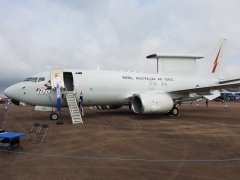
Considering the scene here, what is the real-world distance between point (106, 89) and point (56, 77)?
12.5ft

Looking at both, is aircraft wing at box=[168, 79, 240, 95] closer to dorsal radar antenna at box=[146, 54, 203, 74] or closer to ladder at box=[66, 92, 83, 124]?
ladder at box=[66, 92, 83, 124]

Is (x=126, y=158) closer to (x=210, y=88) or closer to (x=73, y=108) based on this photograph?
(x=73, y=108)

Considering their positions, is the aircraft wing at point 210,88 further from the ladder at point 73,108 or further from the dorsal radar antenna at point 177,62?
the dorsal radar antenna at point 177,62

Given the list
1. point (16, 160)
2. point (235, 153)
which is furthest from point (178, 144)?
point (16, 160)

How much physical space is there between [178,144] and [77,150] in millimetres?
3537

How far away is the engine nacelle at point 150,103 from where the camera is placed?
656 inches

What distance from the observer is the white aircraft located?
15703 millimetres

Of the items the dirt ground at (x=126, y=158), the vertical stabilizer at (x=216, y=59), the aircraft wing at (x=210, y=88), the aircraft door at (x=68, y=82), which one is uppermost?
the vertical stabilizer at (x=216, y=59)

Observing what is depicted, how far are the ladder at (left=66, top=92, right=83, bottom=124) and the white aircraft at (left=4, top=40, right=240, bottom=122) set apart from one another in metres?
0.16

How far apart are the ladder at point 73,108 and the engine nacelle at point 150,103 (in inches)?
175

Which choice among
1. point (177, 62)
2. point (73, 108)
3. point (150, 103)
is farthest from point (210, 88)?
point (177, 62)

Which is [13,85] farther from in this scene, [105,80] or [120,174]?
[120,174]

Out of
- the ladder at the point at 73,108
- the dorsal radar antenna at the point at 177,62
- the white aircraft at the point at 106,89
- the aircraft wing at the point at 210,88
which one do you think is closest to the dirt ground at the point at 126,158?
the ladder at the point at 73,108

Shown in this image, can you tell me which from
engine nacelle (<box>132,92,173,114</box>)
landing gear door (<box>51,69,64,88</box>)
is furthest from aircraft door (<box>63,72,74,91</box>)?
engine nacelle (<box>132,92,173,114</box>)
